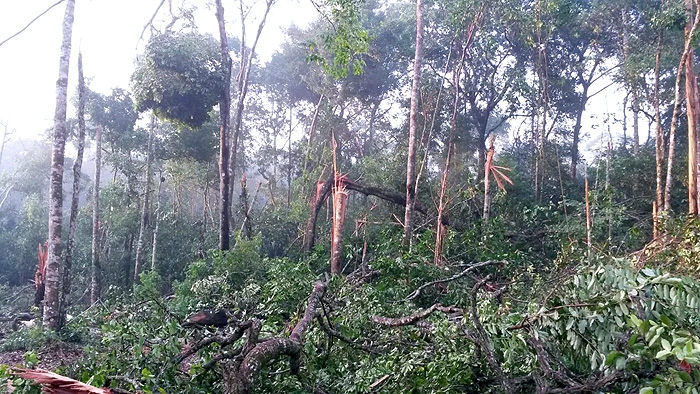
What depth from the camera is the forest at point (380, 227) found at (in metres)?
3.06

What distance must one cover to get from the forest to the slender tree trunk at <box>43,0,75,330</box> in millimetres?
38

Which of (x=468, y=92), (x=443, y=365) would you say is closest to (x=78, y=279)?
(x=468, y=92)

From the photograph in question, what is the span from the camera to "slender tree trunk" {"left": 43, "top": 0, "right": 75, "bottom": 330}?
745 centimetres

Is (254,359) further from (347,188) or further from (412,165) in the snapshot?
(412,165)

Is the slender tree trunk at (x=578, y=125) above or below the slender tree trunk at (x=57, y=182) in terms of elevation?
above

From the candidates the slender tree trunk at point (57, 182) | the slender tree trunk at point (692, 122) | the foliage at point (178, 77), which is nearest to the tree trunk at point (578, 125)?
the slender tree trunk at point (692, 122)

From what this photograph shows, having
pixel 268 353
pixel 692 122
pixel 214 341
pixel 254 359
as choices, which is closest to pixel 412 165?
pixel 692 122

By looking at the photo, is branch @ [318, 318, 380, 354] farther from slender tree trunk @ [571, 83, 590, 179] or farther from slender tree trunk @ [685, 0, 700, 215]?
slender tree trunk @ [571, 83, 590, 179]

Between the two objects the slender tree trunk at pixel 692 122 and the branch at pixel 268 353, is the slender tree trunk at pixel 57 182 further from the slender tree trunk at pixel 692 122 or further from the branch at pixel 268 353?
the slender tree trunk at pixel 692 122

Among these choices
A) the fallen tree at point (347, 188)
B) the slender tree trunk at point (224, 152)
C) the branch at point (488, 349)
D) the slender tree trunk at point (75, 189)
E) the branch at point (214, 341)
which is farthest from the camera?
the slender tree trunk at point (224, 152)

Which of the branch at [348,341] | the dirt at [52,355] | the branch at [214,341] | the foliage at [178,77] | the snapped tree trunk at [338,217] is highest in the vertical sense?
the foliage at [178,77]

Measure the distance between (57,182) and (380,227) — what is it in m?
6.80

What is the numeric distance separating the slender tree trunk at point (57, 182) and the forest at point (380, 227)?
4 centimetres

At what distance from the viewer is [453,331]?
356 centimetres
